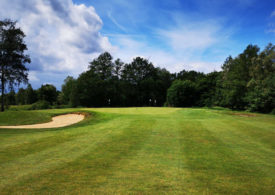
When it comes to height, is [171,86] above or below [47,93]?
above

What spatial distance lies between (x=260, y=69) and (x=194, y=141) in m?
41.2

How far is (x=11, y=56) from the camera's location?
921 inches

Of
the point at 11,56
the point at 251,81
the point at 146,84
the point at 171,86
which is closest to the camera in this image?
the point at 11,56

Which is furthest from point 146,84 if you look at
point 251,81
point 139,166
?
point 139,166

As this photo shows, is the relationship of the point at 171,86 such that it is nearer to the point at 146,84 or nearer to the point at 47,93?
the point at 146,84

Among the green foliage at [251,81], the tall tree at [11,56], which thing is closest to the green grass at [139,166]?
the tall tree at [11,56]

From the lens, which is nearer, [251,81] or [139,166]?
[139,166]

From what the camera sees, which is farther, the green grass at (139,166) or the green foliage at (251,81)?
the green foliage at (251,81)

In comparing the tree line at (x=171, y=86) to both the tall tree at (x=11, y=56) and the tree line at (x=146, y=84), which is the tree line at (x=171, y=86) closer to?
the tree line at (x=146, y=84)

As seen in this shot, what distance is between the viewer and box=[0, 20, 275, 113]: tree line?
23969 millimetres

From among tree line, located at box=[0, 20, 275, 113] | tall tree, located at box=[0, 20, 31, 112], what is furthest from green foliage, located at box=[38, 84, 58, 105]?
tall tree, located at box=[0, 20, 31, 112]

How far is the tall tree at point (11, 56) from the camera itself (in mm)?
22797

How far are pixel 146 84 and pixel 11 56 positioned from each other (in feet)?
148

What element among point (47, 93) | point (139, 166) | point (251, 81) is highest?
point (251, 81)
